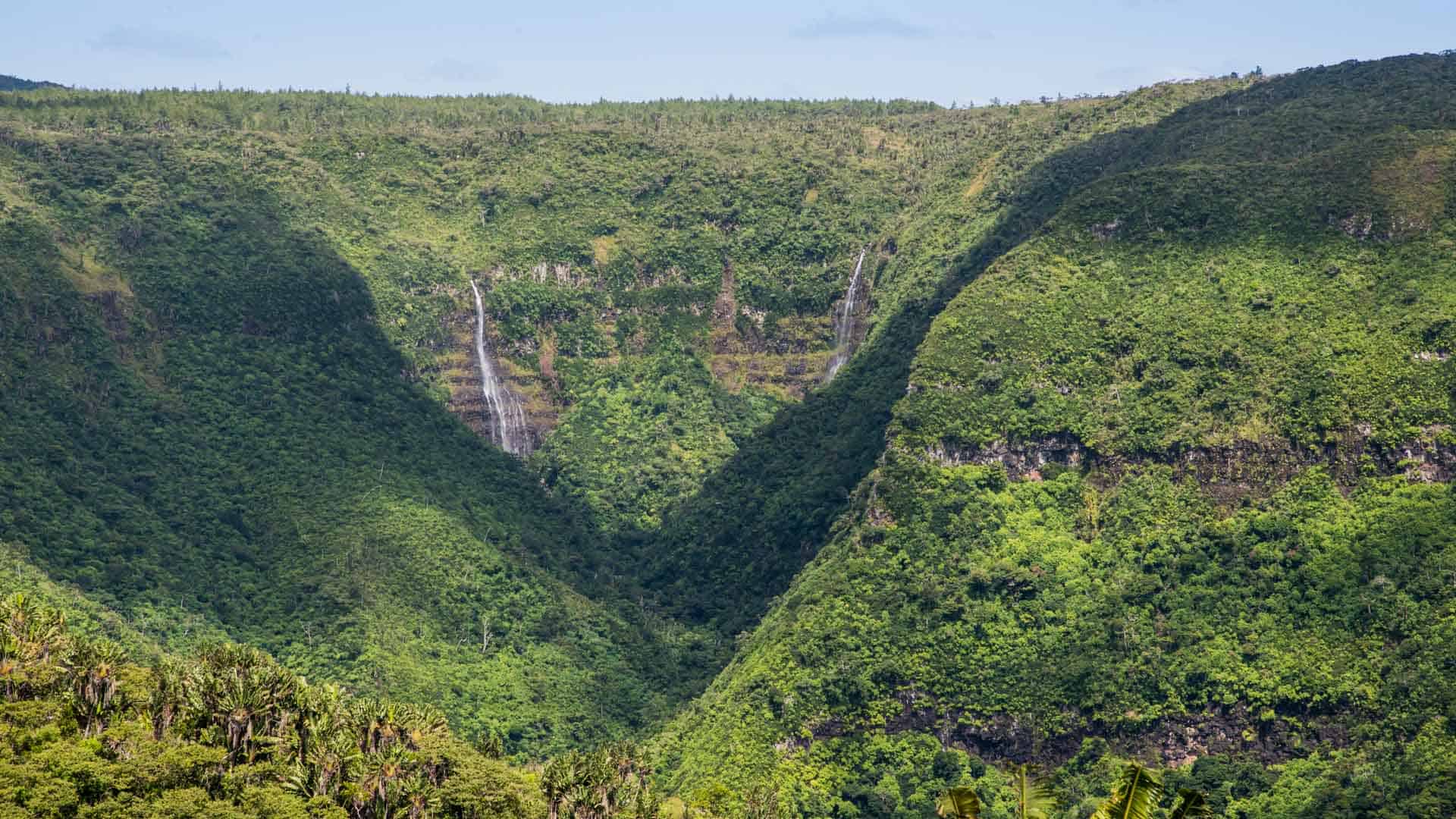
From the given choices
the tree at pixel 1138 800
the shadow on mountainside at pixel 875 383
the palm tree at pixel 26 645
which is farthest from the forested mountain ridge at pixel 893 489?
the tree at pixel 1138 800

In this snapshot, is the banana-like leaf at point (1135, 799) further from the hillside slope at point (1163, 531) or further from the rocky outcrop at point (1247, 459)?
the rocky outcrop at point (1247, 459)

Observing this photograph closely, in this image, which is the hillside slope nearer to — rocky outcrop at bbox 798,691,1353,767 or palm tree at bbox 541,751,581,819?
rocky outcrop at bbox 798,691,1353,767

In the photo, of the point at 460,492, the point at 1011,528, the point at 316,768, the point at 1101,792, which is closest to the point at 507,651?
the point at 460,492

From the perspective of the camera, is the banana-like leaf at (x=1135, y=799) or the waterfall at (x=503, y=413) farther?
the waterfall at (x=503, y=413)

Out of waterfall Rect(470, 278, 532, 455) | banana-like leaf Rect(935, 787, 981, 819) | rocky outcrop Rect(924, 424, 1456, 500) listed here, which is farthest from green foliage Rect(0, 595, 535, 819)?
waterfall Rect(470, 278, 532, 455)

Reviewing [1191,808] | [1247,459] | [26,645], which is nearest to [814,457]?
[1247,459]

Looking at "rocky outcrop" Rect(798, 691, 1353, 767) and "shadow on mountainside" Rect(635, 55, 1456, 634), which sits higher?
"shadow on mountainside" Rect(635, 55, 1456, 634)

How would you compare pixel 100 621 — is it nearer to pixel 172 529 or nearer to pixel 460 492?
pixel 172 529
